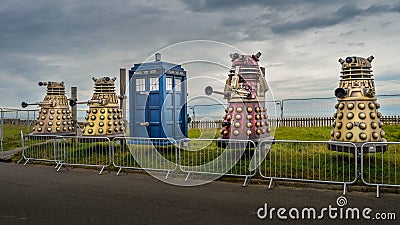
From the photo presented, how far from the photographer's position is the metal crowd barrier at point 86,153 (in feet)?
37.2

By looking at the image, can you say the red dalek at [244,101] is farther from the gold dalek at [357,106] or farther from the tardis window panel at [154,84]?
the tardis window panel at [154,84]

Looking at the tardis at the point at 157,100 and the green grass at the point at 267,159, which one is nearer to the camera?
the green grass at the point at 267,159

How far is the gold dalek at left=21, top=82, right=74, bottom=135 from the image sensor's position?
14.4 m

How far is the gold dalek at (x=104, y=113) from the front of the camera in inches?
502

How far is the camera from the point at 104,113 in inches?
504

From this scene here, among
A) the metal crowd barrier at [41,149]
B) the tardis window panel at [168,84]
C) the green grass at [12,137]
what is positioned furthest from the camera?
the green grass at [12,137]

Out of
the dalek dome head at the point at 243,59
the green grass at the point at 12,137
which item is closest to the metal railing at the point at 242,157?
the dalek dome head at the point at 243,59

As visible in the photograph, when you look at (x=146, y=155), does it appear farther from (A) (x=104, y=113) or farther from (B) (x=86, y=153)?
(A) (x=104, y=113)

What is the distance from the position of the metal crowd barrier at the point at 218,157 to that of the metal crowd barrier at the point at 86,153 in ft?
7.24

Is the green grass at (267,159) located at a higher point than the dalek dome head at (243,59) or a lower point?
lower
